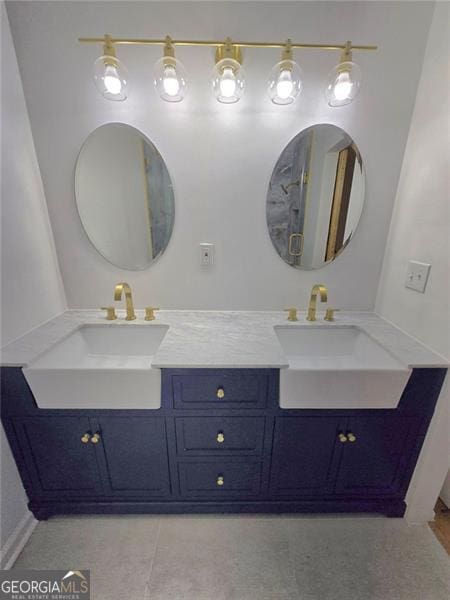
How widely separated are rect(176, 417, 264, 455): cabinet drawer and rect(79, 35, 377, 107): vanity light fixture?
136 centimetres

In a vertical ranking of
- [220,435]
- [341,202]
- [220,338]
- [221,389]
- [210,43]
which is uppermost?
[210,43]

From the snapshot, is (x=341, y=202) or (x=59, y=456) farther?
(x=341, y=202)

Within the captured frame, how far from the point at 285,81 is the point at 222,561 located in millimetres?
2023

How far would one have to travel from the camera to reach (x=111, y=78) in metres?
0.99

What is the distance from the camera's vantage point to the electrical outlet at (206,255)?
1.29 m

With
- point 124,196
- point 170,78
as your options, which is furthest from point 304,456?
point 170,78

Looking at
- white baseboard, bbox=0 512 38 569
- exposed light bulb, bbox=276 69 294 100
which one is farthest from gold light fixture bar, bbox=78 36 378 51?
white baseboard, bbox=0 512 38 569

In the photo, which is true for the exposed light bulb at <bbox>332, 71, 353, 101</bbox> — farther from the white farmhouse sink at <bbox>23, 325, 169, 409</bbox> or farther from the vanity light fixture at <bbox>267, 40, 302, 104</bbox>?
the white farmhouse sink at <bbox>23, 325, 169, 409</bbox>

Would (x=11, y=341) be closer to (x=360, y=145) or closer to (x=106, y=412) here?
(x=106, y=412)

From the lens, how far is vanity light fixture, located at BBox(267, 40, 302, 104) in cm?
96

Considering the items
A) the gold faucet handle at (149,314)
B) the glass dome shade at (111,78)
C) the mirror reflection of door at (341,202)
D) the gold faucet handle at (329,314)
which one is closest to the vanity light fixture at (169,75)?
the glass dome shade at (111,78)

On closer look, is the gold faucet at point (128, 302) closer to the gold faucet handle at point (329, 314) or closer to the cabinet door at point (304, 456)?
the cabinet door at point (304, 456)

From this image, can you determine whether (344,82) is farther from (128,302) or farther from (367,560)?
(367,560)

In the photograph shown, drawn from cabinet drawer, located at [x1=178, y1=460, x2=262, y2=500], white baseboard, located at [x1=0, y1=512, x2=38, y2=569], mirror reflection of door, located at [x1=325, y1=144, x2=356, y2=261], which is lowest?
white baseboard, located at [x1=0, y1=512, x2=38, y2=569]
